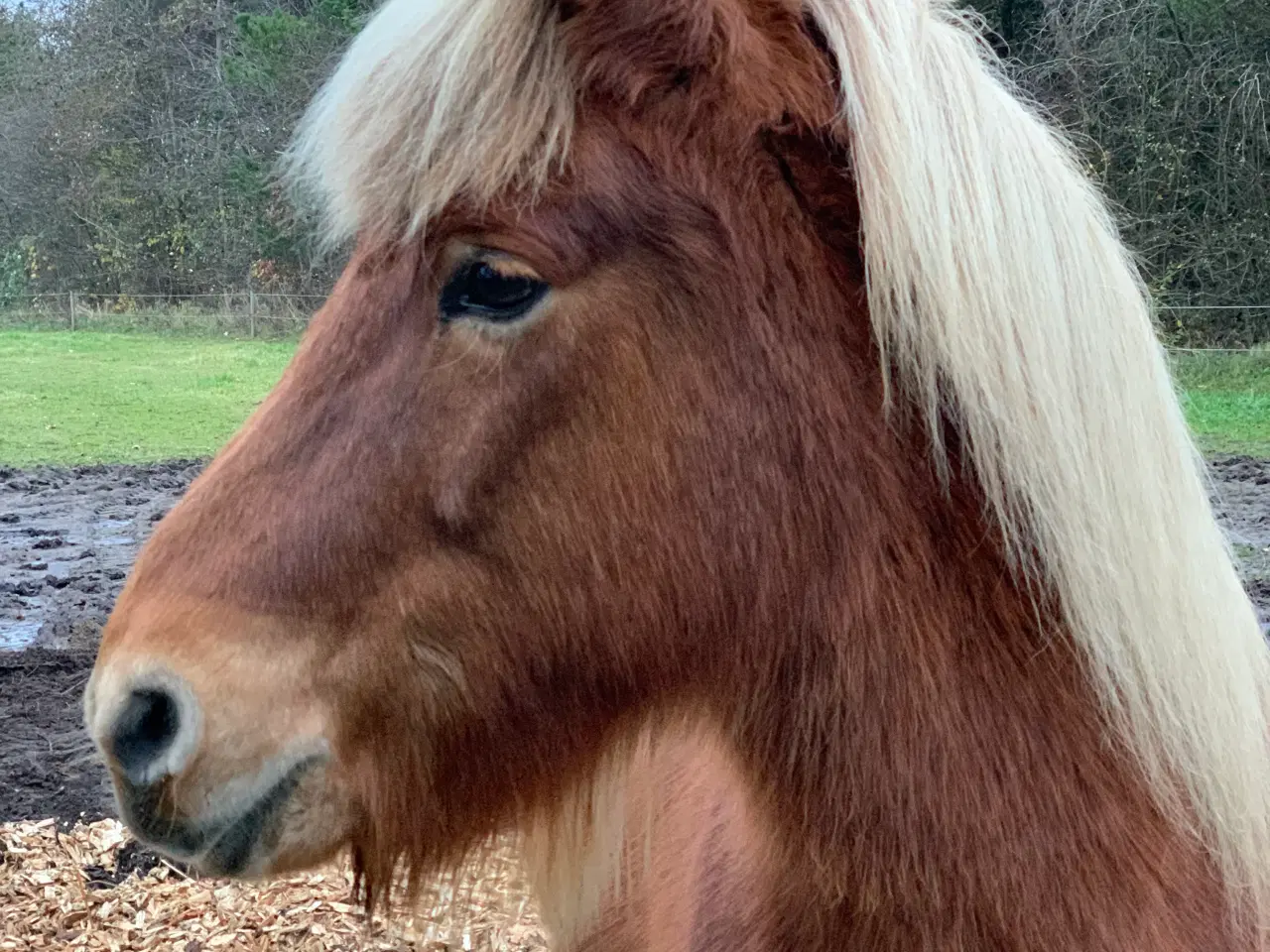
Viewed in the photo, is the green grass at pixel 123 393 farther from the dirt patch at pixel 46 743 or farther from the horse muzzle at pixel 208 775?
the horse muzzle at pixel 208 775

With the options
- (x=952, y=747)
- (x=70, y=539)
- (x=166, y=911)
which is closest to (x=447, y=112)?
(x=952, y=747)

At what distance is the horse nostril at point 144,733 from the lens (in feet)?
3.92

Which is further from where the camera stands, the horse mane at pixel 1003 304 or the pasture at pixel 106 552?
the pasture at pixel 106 552

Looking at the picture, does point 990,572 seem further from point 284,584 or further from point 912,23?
point 284,584

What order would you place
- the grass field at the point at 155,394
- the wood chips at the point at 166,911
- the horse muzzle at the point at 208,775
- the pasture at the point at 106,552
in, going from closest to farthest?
the horse muzzle at the point at 208,775 → the wood chips at the point at 166,911 → the pasture at the point at 106,552 → the grass field at the point at 155,394

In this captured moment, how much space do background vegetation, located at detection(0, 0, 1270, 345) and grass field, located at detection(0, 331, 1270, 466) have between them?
636 mm

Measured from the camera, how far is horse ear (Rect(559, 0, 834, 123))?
1216mm

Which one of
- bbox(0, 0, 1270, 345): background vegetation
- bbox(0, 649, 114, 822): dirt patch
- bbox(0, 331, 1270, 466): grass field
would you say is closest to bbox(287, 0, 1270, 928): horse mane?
bbox(0, 649, 114, 822): dirt patch

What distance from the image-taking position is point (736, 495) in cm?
125

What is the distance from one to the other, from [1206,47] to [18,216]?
43.6ft

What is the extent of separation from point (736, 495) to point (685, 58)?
1.62 feet

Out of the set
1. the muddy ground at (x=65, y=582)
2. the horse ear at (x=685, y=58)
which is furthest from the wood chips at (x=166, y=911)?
the horse ear at (x=685, y=58)

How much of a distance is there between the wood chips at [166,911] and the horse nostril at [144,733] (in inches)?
79.1

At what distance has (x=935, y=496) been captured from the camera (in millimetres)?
1274
